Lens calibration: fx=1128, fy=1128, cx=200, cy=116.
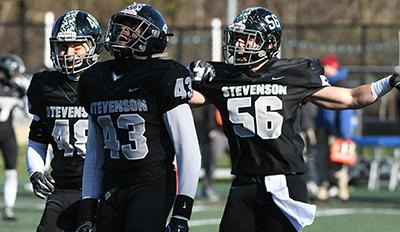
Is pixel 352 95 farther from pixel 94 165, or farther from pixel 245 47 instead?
pixel 94 165

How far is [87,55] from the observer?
6.76 meters

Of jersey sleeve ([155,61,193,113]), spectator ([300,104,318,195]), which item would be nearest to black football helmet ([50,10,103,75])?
jersey sleeve ([155,61,193,113])

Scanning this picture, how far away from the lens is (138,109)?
221 inches

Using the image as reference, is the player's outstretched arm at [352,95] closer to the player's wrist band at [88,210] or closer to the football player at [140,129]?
the football player at [140,129]

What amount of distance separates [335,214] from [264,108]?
22.2 ft

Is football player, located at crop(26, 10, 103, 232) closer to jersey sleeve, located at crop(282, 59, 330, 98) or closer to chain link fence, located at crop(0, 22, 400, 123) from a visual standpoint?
jersey sleeve, located at crop(282, 59, 330, 98)

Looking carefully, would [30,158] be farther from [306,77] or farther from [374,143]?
[374,143]

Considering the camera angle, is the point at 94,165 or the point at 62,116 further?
the point at 62,116

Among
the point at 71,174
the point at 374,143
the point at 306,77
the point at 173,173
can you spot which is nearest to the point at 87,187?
the point at 173,173

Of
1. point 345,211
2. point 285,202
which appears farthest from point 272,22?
point 345,211

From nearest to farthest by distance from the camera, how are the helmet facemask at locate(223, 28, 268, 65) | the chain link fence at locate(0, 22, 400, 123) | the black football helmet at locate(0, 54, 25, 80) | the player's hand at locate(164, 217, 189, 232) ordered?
1. the player's hand at locate(164, 217, 189, 232)
2. the helmet facemask at locate(223, 28, 268, 65)
3. the black football helmet at locate(0, 54, 25, 80)
4. the chain link fence at locate(0, 22, 400, 123)

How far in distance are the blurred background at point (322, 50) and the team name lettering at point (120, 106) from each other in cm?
568

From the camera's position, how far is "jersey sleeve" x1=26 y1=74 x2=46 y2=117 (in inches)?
271

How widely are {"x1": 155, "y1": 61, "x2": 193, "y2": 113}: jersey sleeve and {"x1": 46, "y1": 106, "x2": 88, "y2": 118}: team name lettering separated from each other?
52.5 inches
